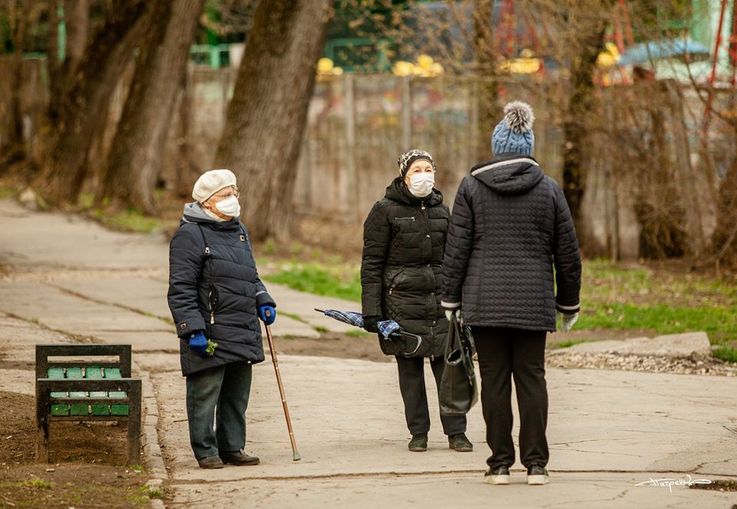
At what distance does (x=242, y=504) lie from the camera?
21.8 feet

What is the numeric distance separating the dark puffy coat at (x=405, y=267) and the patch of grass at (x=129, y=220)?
1294cm

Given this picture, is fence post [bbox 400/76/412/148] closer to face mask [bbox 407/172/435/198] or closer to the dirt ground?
the dirt ground

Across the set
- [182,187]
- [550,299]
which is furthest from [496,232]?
[182,187]

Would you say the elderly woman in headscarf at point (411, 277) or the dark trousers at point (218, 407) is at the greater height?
the elderly woman in headscarf at point (411, 277)

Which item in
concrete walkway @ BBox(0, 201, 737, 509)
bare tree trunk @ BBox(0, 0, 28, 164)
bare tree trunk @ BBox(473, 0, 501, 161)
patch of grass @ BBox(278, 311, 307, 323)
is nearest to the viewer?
concrete walkway @ BBox(0, 201, 737, 509)

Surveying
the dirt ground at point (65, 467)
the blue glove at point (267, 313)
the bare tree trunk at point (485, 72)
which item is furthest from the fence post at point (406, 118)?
the blue glove at point (267, 313)

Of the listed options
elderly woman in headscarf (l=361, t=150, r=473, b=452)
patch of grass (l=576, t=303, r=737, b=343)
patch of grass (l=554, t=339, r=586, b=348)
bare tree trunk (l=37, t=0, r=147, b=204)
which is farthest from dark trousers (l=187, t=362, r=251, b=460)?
bare tree trunk (l=37, t=0, r=147, b=204)

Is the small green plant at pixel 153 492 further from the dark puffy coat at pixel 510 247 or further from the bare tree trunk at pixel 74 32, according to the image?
the bare tree trunk at pixel 74 32

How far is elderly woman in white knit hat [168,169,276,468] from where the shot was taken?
7.41 meters

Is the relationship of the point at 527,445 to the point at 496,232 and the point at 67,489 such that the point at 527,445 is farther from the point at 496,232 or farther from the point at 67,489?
the point at 67,489

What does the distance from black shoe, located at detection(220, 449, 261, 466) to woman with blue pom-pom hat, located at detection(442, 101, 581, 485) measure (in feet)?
4.48

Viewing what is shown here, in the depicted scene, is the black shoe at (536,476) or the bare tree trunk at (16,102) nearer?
the black shoe at (536,476)

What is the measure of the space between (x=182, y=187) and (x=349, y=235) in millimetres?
6088

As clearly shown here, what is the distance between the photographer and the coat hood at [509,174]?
22.7 ft
